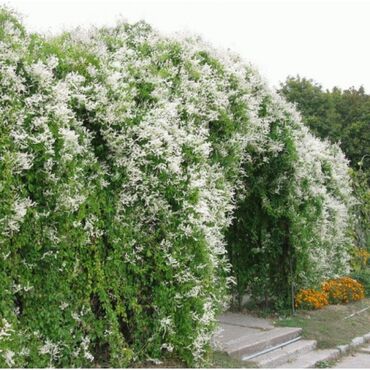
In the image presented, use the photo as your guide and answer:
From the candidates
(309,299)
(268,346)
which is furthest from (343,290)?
(268,346)

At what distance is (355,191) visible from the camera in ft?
48.6

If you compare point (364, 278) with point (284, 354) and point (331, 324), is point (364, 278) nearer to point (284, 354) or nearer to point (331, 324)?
point (331, 324)

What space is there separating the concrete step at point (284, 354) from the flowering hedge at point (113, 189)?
0.89 m

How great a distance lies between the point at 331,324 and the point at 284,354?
2.09 metres

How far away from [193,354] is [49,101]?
2.70m

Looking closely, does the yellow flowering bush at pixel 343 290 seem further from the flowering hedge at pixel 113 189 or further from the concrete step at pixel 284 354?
the flowering hedge at pixel 113 189

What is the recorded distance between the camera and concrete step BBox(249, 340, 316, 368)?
22.8 ft

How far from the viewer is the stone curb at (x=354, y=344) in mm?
7988

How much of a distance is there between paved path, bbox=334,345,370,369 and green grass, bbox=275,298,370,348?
25cm

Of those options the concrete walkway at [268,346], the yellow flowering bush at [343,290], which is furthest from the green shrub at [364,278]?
the concrete walkway at [268,346]

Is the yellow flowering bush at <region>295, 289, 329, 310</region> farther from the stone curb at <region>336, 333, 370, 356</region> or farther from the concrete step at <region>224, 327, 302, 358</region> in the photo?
the concrete step at <region>224, 327, 302, 358</region>

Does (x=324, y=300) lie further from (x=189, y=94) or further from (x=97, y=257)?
(x=97, y=257)

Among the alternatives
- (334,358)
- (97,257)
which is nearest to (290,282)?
(334,358)

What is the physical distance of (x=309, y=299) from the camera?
10.0m
